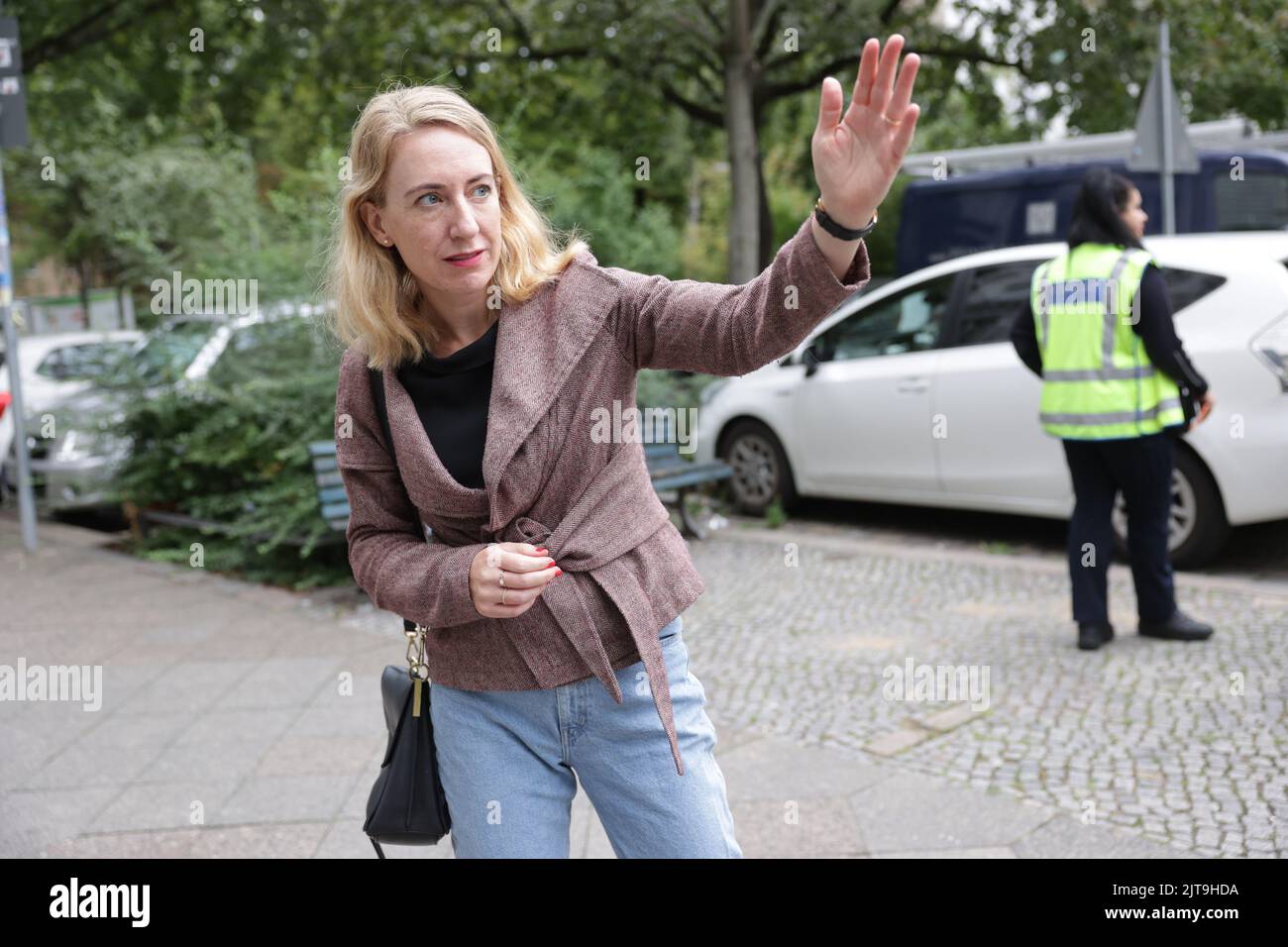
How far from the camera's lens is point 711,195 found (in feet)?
79.5

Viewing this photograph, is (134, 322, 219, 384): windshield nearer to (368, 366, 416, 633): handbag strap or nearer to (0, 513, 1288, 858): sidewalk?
(0, 513, 1288, 858): sidewalk

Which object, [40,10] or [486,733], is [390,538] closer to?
[486,733]

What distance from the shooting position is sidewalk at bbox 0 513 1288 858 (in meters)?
3.94

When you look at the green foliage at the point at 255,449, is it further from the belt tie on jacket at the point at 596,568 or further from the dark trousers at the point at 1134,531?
the belt tie on jacket at the point at 596,568

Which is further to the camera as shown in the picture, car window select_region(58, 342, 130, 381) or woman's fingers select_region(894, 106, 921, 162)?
car window select_region(58, 342, 130, 381)

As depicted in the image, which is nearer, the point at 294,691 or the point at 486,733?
the point at 486,733

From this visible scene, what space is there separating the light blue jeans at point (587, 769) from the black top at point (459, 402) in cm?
37

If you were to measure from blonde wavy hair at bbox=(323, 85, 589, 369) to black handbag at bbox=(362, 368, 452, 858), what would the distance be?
9 centimetres

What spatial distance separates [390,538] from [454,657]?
22cm

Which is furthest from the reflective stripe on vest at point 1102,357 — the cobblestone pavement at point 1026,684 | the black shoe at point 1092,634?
the cobblestone pavement at point 1026,684

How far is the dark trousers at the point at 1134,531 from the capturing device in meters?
5.64

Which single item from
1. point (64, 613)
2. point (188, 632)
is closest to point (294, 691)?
point (188, 632)

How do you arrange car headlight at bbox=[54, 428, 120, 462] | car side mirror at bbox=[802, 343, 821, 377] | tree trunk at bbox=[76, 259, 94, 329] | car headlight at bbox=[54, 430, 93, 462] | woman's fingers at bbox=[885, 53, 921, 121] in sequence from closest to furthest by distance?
1. woman's fingers at bbox=[885, 53, 921, 121]
2. car side mirror at bbox=[802, 343, 821, 377]
3. car headlight at bbox=[54, 428, 120, 462]
4. car headlight at bbox=[54, 430, 93, 462]
5. tree trunk at bbox=[76, 259, 94, 329]

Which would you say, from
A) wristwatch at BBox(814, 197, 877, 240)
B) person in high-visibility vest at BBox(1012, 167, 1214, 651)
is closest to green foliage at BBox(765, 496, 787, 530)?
person in high-visibility vest at BBox(1012, 167, 1214, 651)
